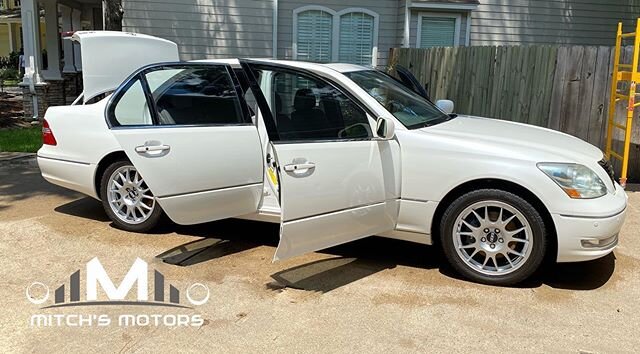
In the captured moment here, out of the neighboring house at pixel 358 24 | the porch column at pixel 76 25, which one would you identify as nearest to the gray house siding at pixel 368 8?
the neighboring house at pixel 358 24

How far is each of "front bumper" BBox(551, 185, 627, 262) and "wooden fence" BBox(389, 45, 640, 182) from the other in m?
3.58

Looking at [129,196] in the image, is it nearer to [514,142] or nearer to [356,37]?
[514,142]

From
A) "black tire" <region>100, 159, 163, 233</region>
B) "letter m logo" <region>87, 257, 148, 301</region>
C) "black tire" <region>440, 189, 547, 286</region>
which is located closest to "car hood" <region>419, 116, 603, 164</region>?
"black tire" <region>440, 189, 547, 286</region>

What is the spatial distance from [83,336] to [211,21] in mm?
9441

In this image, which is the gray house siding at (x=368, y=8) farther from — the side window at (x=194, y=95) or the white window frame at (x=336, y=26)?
the side window at (x=194, y=95)

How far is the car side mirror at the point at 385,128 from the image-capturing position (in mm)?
4016

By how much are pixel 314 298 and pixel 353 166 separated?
961mm

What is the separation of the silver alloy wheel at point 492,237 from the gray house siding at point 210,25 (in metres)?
8.67

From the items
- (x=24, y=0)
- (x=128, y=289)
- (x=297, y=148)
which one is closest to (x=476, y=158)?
(x=297, y=148)

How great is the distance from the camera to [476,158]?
4078 millimetres

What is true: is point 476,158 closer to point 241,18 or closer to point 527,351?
point 527,351

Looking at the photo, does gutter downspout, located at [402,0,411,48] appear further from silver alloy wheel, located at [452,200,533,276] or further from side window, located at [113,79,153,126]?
silver alloy wheel, located at [452,200,533,276]

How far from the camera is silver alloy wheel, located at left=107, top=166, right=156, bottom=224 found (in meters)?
5.23

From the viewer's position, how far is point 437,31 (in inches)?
495
